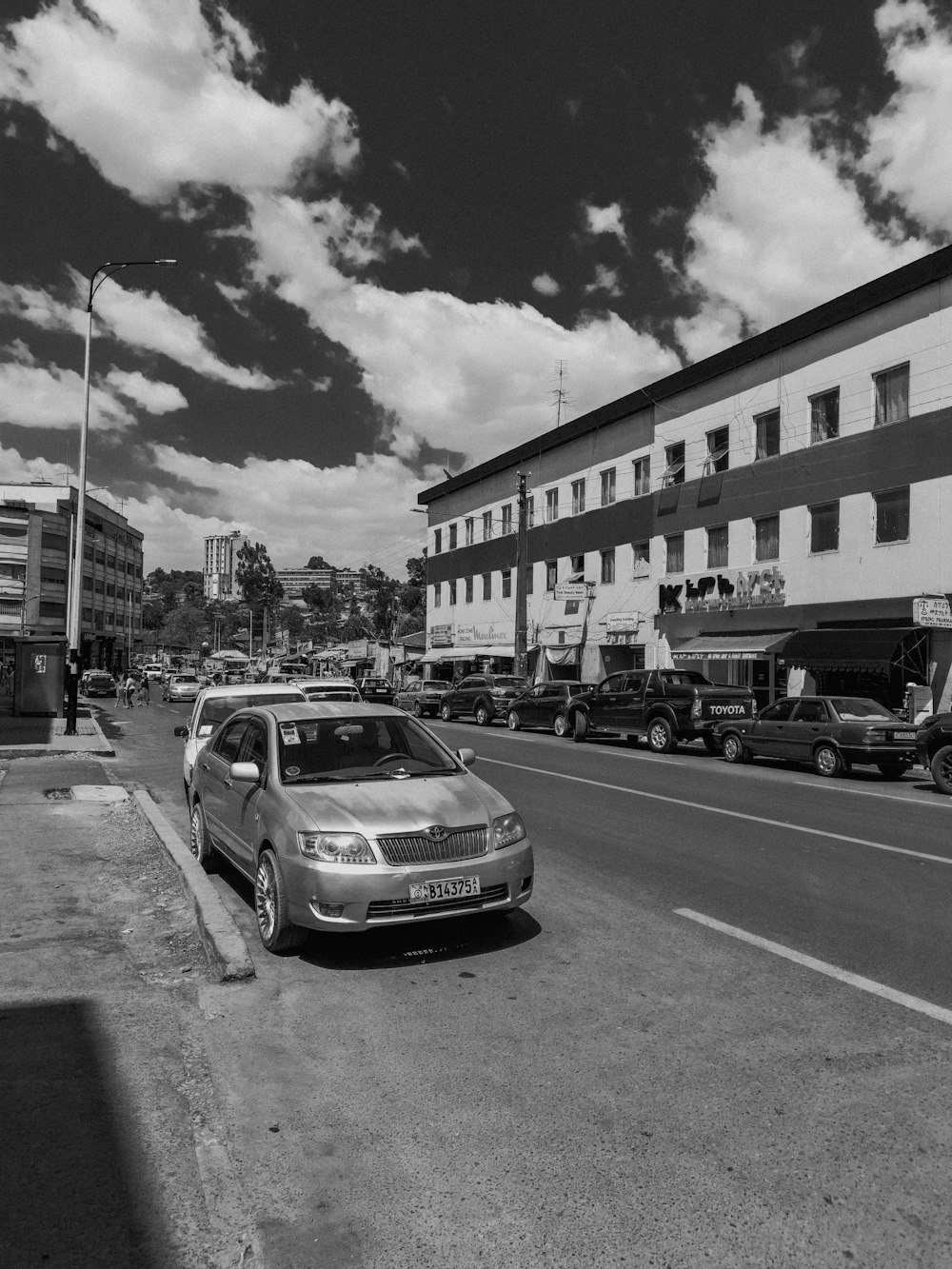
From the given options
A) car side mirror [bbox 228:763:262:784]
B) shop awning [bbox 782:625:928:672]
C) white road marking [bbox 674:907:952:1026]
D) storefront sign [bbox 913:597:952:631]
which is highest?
storefront sign [bbox 913:597:952:631]

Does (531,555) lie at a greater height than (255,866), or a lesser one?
greater

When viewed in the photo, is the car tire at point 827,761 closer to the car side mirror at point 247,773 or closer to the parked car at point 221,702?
the parked car at point 221,702

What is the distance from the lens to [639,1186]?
3084 millimetres

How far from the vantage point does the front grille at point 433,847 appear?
5285mm

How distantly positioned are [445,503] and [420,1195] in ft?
167

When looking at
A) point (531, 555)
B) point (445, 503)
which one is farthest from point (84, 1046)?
point (445, 503)

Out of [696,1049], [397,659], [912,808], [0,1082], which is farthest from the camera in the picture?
[397,659]

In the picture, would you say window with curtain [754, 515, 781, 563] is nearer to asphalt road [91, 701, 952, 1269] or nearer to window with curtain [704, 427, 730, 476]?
window with curtain [704, 427, 730, 476]

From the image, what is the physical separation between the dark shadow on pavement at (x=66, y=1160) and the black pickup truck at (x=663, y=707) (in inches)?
661

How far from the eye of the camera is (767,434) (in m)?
29.0

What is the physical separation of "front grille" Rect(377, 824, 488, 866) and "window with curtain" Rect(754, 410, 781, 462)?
25607 millimetres

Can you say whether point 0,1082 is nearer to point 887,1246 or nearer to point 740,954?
point 887,1246

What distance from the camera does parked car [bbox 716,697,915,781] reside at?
1547cm

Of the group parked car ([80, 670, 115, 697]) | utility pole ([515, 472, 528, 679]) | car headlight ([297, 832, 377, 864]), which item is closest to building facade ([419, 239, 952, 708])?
utility pole ([515, 472, 528, 679])
